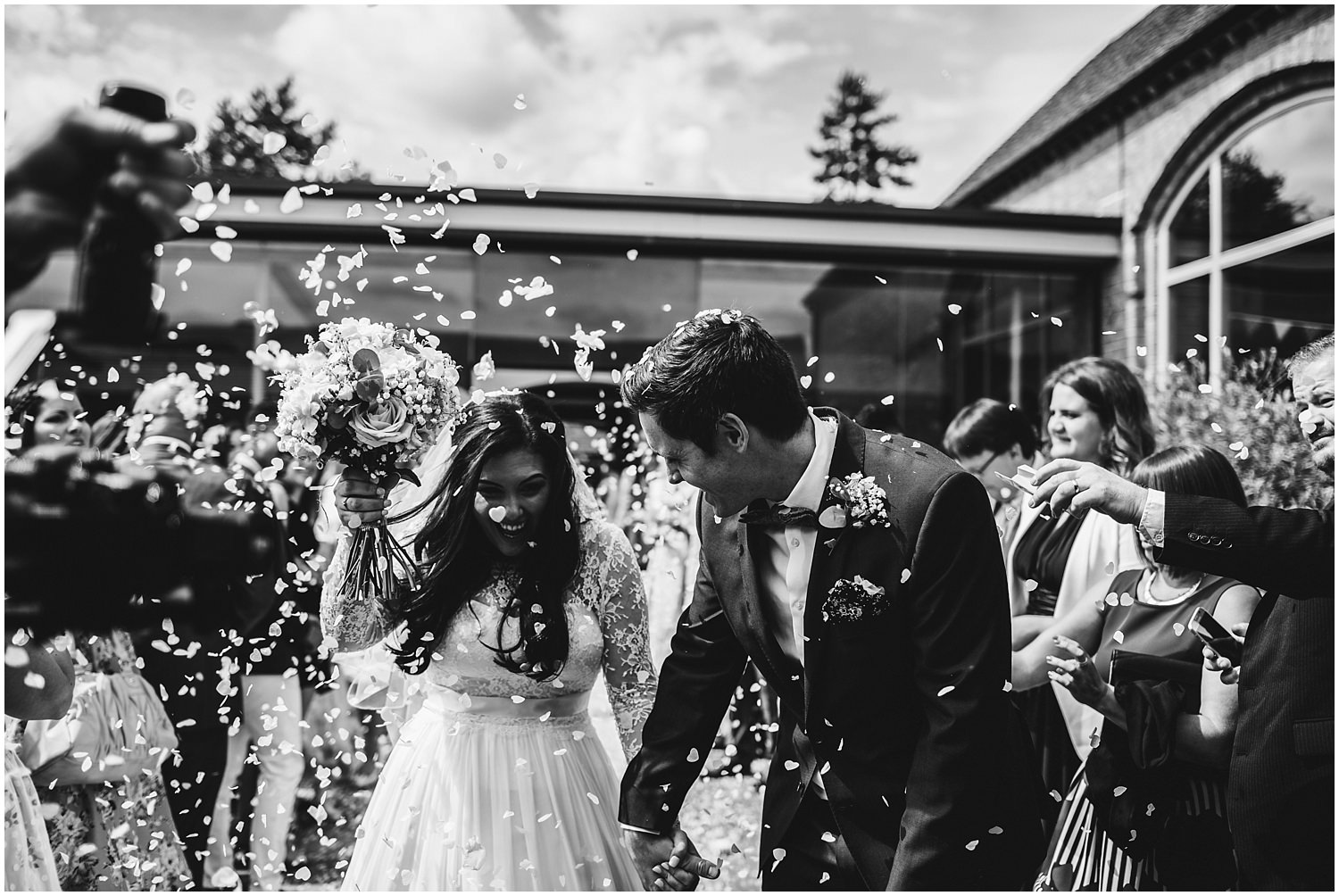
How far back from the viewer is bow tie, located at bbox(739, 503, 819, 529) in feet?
7.72

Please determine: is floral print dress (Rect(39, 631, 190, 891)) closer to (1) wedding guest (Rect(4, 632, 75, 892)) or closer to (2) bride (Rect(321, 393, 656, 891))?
(1) wedding guest (Rect(4, 632, 75, 892))

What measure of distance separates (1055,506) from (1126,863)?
1460 millimetres

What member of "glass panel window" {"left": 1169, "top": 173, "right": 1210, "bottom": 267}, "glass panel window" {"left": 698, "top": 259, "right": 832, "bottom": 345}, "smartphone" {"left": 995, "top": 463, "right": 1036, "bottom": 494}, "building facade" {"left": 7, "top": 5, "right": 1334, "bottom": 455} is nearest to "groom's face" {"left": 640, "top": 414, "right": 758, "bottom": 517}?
"smartphone" {"left": 995, "top": 463, "right": 1036, "bottom": 494}

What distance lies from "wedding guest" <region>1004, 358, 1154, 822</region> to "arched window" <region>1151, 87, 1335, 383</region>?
16.2 ft

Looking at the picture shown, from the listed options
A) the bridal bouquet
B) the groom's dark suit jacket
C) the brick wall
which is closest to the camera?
the groom's dark suit jacket

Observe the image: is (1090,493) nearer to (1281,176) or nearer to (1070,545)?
(1070,545)

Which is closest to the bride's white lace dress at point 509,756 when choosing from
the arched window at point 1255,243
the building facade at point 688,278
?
the building facade at point 688,278

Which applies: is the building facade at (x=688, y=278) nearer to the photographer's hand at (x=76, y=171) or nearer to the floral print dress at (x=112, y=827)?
the floral print dress at (x=112, y=827)

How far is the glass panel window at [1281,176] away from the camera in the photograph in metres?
9.46

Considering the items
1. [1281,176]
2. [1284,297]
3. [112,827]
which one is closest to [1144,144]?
[1281,176]

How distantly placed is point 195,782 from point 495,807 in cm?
244

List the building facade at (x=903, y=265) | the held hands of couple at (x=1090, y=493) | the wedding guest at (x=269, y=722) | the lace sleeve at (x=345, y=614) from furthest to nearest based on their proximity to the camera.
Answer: the building facade at (x=903, y=265), the wedding guest at (x=269, y=722), the lace sleeve at (x=345, y=614), the held hands of couple at (x=1090, y=493)

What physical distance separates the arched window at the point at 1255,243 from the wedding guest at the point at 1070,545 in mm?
4932

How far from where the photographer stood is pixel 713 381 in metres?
2.27
